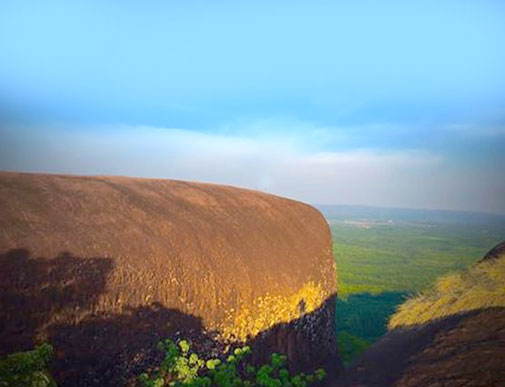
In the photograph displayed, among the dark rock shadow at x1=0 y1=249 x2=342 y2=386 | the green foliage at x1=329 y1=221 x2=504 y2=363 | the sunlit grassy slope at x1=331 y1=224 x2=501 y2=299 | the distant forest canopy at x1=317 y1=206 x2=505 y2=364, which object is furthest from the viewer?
the sunlit grassy slope at x1=331 y1=224 x2=501 y2=299

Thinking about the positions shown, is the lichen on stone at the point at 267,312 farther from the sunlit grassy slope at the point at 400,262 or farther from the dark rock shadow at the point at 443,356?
the sunlit grassy slope at the point at 400,262

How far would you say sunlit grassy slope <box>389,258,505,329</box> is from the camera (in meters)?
10.7

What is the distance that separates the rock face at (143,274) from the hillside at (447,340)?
7.01 feet

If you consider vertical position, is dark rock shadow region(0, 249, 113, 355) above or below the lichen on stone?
above

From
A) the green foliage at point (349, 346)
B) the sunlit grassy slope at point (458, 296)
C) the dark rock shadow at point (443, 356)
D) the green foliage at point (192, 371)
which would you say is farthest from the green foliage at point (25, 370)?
the green foliage at point (349, 346)

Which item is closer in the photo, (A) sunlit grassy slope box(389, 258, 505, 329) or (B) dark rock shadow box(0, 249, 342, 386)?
(B) dark rock shadow box(0, 249, 342, 386)

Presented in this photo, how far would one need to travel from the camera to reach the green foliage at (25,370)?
14.6 ft

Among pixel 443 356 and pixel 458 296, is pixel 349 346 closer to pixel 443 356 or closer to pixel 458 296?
pixel 458 296

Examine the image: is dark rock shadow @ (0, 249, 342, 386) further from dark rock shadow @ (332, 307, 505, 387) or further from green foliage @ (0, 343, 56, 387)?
dark rock shadow @ (332, 307, 505, 387)

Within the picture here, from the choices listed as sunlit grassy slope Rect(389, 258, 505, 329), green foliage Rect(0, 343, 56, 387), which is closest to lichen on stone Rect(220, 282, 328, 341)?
sunlit grassy slope Rect(389, 258, 505, 329)

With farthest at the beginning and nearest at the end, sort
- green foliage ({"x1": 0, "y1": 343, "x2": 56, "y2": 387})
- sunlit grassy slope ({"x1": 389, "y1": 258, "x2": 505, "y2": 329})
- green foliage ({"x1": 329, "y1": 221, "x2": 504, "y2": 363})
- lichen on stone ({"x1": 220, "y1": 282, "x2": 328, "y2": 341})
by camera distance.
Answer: green foliage ({"x1": 329, "y1": 221, "x2": 504, "y2": 363})
sunlit grassy slope ({"x1": 389, "y1": 258, "x2": 505, "y2": 329})
lichen on stone ({"x1": 220, "y1": 282, "x2": 328, "y2": 341})
green foliage ({"x1": 0, "y1": 343, "x2": 56, "y2": 387})

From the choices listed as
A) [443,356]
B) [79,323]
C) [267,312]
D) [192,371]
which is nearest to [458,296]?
[443,356]

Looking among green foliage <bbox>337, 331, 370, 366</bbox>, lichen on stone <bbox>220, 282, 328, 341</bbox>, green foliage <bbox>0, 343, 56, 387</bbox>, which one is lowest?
green foliage <bbox>337, 331, 370, 366</bbox>

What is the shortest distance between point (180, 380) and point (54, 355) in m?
2.34
